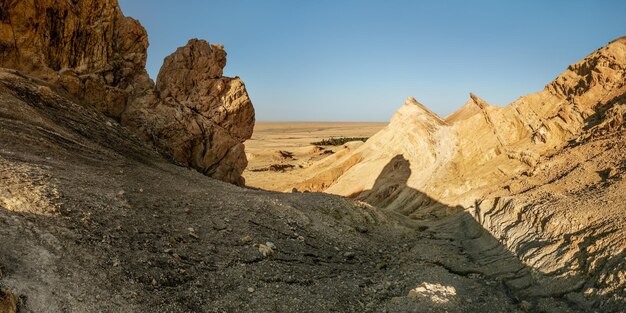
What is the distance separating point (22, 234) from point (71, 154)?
4.19 metres

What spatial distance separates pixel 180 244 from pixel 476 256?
22.3 feet

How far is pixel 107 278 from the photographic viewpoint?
19.4ft

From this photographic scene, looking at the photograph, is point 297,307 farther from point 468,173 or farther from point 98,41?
point 98,41

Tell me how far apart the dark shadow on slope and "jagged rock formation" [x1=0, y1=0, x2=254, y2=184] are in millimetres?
6719

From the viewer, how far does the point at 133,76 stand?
17.0 metres

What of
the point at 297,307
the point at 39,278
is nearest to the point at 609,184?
the point at 297,307

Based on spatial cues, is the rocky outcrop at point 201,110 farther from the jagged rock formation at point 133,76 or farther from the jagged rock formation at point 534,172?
the jagged rock formation at point 534,172

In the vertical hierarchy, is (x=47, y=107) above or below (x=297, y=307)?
above

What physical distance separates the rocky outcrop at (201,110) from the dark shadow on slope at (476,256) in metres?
6.30

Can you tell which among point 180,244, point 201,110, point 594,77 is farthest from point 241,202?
point 594,77

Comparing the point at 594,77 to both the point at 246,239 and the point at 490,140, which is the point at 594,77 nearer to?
the point at 490,140

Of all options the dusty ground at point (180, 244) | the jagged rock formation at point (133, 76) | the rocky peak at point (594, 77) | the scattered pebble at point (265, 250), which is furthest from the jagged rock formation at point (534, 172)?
the jagged rock formation at point (133, 76)

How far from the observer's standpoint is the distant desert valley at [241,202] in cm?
652

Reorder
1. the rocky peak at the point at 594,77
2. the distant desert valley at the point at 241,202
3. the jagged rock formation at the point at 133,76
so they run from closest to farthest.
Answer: the distant desert valley at the point at 241,202 < the jagged rock formation at the point at 133,76 < the rocky peak at the point at 594,77
